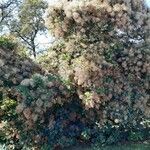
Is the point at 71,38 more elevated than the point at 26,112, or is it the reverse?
the point at 71,38

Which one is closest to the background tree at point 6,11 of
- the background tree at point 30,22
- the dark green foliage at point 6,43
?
the background tree at point 30,22

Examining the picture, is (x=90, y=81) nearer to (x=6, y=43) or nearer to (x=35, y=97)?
(x=35, y=97)

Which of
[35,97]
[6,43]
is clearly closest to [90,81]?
[35,97]

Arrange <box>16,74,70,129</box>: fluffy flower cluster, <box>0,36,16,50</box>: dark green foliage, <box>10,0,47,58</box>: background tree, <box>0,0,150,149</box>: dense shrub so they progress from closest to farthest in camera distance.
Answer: <box>16,74,70,129</box>: fluffy flower cluster
<box>0,0,150,149</box>: dense shrub
<box>0,36,16,50</box>: dark green foliage
<box>10,0,47,58</box>: background tree

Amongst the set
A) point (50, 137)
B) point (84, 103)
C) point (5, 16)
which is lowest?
point (50, 137)

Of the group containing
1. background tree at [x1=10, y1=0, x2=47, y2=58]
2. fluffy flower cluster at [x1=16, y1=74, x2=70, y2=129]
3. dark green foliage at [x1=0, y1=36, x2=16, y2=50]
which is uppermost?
background tree at [x1=10, y1=0, x2=47, y2=58]

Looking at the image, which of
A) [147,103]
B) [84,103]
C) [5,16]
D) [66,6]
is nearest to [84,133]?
[84,103]

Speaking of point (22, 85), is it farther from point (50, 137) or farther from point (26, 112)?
point (50, 137)

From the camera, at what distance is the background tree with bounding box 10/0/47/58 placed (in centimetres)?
2955

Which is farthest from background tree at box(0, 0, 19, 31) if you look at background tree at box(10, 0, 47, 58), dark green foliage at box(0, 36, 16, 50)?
dark green foliage at box(0, 36, 16, 50)

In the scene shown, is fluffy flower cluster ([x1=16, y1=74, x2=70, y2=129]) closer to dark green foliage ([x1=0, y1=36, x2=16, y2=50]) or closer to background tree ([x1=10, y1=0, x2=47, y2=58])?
dark green foliage ([x1=0, y1=36, x2=16, y2=50])

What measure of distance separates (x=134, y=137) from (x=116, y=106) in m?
1.72

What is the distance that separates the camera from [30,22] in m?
30.2

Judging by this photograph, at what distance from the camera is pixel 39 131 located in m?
15.3
